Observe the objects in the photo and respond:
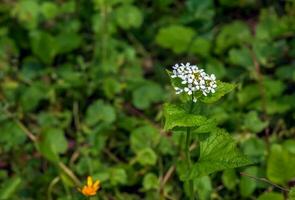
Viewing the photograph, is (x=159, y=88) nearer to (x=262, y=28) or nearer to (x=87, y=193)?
(x=262, y=28)

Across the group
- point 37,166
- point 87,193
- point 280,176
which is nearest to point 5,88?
point 37,166

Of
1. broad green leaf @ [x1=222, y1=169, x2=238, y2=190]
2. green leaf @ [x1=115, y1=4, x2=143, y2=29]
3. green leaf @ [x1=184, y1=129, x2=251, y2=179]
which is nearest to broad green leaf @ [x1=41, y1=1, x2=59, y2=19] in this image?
green leaf @ [x1=115, y1=4, x2=143, y2=29]

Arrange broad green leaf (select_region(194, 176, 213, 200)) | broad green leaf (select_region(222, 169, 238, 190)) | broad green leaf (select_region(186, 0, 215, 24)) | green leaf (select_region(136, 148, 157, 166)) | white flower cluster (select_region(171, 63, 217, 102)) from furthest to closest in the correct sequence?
broad green leaf (select_region(186, 0, 215, 24)), green leaf (select_region(136, 148, 157, 166)), broad green leaf (select_region(222, 169, 238, 190)), broad green leaf (select_region(194, 176, 213, 200)), white flower cluster (select_region(171, 63, 217, 102))

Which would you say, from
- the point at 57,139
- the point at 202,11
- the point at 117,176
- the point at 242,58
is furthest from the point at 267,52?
the point at 57,139

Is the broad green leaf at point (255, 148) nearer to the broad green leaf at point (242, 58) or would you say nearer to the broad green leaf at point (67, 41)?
the broad green leaf at point (242, 58)

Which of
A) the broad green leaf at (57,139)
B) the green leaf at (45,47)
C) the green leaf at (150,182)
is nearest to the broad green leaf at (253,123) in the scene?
the green leaf at (150,182)

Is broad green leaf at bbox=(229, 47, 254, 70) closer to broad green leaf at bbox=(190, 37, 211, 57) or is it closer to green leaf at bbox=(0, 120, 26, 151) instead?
broad green leaf at bbox=(190, 37, 211, 57)
